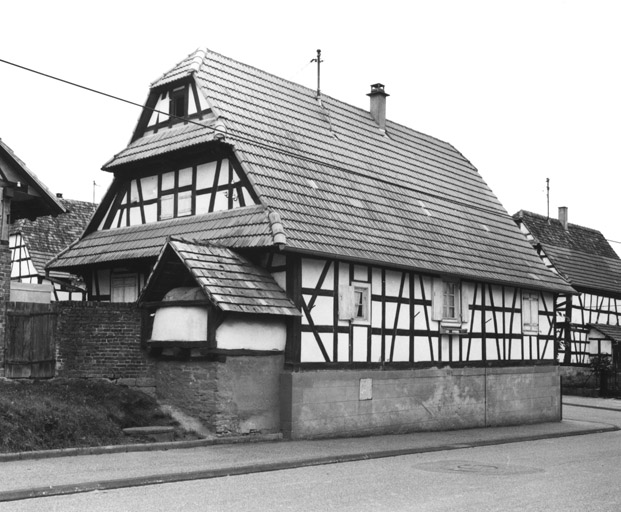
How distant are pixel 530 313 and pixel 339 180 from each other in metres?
8.35

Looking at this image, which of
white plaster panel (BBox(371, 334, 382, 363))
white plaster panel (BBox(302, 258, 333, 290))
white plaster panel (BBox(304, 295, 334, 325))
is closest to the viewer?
white plaster panel (BBox(302, 258, 333, 290))

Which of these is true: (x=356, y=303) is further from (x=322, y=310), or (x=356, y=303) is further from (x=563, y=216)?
(x=563, y=216)

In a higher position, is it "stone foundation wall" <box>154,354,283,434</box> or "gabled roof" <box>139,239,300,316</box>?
"gabled roof" <box>139,239,300,316</box>

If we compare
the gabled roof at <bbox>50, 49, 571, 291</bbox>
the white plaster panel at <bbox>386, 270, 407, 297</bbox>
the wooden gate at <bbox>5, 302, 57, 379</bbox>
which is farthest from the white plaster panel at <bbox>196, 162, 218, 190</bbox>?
the wooden gate at <bbox>5, 302, 57, 379</bbox>

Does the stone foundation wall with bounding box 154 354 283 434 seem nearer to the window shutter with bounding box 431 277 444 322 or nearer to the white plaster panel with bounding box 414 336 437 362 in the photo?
the white plaster panel with bounding box 414 336 437 362

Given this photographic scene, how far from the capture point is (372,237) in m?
21.6

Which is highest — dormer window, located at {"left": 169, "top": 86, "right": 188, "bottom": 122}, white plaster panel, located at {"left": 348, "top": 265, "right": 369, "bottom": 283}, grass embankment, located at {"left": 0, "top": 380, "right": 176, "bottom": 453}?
dormer window, located at {"left": 169, "top": 86, "right": 188, "bottom": 122}

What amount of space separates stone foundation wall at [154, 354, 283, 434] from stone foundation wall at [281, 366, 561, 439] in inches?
15.2

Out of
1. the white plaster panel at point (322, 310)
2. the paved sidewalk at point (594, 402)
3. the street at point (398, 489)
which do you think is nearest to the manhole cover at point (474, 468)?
the street at point (398, 489)

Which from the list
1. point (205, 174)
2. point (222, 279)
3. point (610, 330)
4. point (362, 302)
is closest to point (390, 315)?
point (362, 302)

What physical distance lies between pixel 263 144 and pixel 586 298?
28.0 meters

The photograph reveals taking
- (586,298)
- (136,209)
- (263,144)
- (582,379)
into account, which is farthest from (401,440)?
(586,298)

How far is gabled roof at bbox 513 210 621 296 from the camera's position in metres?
44.4

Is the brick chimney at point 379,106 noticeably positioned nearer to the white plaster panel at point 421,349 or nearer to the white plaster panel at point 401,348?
the white plaster panel at point 421,349
